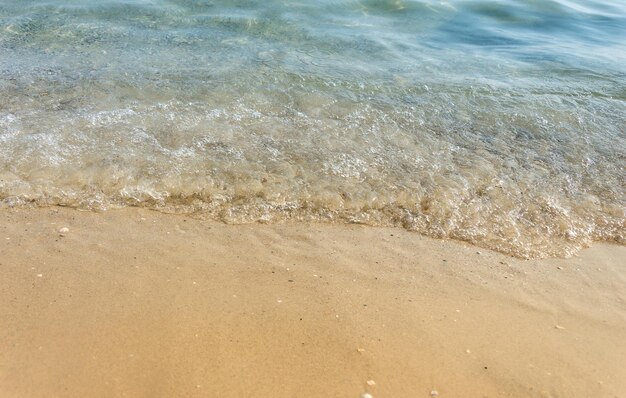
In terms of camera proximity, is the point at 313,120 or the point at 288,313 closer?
the point at 288,313

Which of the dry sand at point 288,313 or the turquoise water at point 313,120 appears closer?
the dry sand at point 288,313

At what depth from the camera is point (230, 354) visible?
277cm

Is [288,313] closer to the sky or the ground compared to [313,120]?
closer to the ground

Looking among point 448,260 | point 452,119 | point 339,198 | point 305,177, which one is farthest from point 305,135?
point 448,260

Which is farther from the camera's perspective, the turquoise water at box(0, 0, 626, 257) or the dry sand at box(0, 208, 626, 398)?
the turquoise water at box(0, 0, 626, 257)

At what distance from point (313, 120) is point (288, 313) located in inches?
121

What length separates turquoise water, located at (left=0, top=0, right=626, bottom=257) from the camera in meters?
4.28

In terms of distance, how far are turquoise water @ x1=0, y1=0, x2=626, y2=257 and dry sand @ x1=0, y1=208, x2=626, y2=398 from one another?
1.08 ft

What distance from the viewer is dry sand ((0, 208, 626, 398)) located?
2654mm

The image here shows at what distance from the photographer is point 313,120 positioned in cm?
573

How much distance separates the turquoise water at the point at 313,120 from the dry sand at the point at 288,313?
330 millimetres

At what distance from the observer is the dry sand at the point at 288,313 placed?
265 cm

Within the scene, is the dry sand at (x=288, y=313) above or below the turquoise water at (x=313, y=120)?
below

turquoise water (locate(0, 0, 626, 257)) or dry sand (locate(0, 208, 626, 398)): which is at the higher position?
turquoise water (locate(0, 0, 626, 257))
